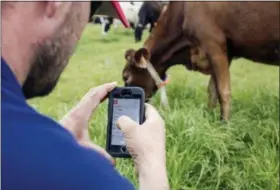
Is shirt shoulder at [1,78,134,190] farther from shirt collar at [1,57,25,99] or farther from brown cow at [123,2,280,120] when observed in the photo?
brown cow at [123,2,280,120]

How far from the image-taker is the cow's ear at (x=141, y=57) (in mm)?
7160

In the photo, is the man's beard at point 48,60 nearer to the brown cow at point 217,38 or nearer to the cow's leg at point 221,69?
the brown cow at point 217,38

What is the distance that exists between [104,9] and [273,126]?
4.62 meters

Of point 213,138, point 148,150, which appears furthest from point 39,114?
point 213,138

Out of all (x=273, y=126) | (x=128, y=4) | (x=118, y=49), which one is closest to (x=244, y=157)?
(x=273, y=126)

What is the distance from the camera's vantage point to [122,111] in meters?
2.20

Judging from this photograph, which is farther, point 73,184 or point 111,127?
point 111,127

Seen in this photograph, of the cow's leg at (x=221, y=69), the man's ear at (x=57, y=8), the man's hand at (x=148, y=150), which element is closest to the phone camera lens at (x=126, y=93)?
the man's hand at (x=148, y=150)

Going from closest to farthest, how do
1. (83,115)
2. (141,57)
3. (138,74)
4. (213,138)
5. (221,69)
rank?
(83,115) < (213,138) < (221,69) < (141,57) < (138,74)

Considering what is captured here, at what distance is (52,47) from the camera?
4.83 feet

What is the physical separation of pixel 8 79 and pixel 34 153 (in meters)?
0.16

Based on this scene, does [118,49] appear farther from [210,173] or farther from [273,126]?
[210,173]

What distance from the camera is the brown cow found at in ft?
22.7

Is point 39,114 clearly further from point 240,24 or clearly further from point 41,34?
point 240,24
